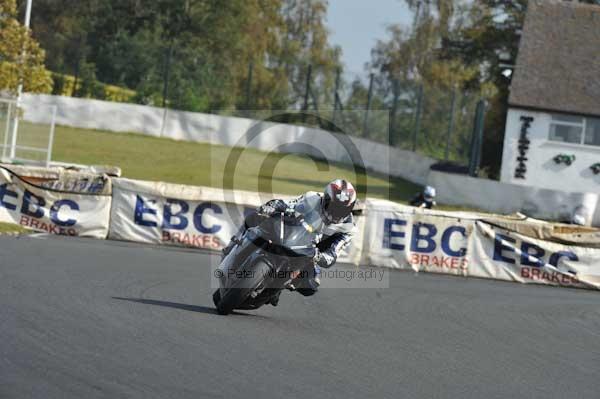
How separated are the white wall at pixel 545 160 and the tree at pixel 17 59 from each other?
16.3 meters

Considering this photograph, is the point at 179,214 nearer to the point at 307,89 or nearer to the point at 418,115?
the point at 418,115

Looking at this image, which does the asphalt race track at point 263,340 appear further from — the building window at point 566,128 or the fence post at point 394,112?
the fence post at point 394,112

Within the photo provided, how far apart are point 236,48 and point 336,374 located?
56.8m

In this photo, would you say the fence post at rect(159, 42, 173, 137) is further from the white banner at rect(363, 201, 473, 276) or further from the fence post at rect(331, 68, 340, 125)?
the white banner at rect(363, 201, 473, 276)

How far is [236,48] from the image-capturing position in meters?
63.6

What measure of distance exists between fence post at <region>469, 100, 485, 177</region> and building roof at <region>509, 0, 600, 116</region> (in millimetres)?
1117

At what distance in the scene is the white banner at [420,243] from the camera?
18922mm

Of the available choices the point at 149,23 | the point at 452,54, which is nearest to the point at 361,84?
the point at 452,54

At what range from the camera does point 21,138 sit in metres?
29.0

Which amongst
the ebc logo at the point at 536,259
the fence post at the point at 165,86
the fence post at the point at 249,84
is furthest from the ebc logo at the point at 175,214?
the fence post at the point at 249,84

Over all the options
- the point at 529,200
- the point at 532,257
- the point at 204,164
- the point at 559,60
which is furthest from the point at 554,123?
the point at 532,257

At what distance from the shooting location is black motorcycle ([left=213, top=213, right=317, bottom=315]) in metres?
10.0

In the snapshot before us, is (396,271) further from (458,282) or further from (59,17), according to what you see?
(59,17)

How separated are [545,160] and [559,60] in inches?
155
